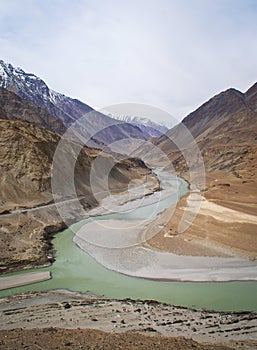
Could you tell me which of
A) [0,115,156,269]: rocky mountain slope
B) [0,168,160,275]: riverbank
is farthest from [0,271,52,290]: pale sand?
[0,115,156,269]: rocky mountain slope

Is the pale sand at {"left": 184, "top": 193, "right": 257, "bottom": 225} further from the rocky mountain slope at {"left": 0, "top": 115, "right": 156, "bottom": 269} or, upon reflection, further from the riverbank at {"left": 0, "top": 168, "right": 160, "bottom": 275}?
the rocky mountain slope at {"left": 0, "top": 115, "right": 156, "bottom": 269}

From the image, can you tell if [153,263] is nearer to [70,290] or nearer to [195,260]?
[195,260]

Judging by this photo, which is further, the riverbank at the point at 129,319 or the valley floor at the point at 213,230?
the valley floor at the point at 213,230

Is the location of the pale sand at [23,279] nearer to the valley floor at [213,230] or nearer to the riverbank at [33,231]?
the riverbank at [33,231]

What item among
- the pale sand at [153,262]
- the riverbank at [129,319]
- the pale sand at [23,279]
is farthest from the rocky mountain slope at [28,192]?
the riverbank at [129,319]

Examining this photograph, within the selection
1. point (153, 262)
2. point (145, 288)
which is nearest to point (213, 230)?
point (153, 262)

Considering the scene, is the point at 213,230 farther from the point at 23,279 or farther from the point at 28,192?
the point at 28,192
